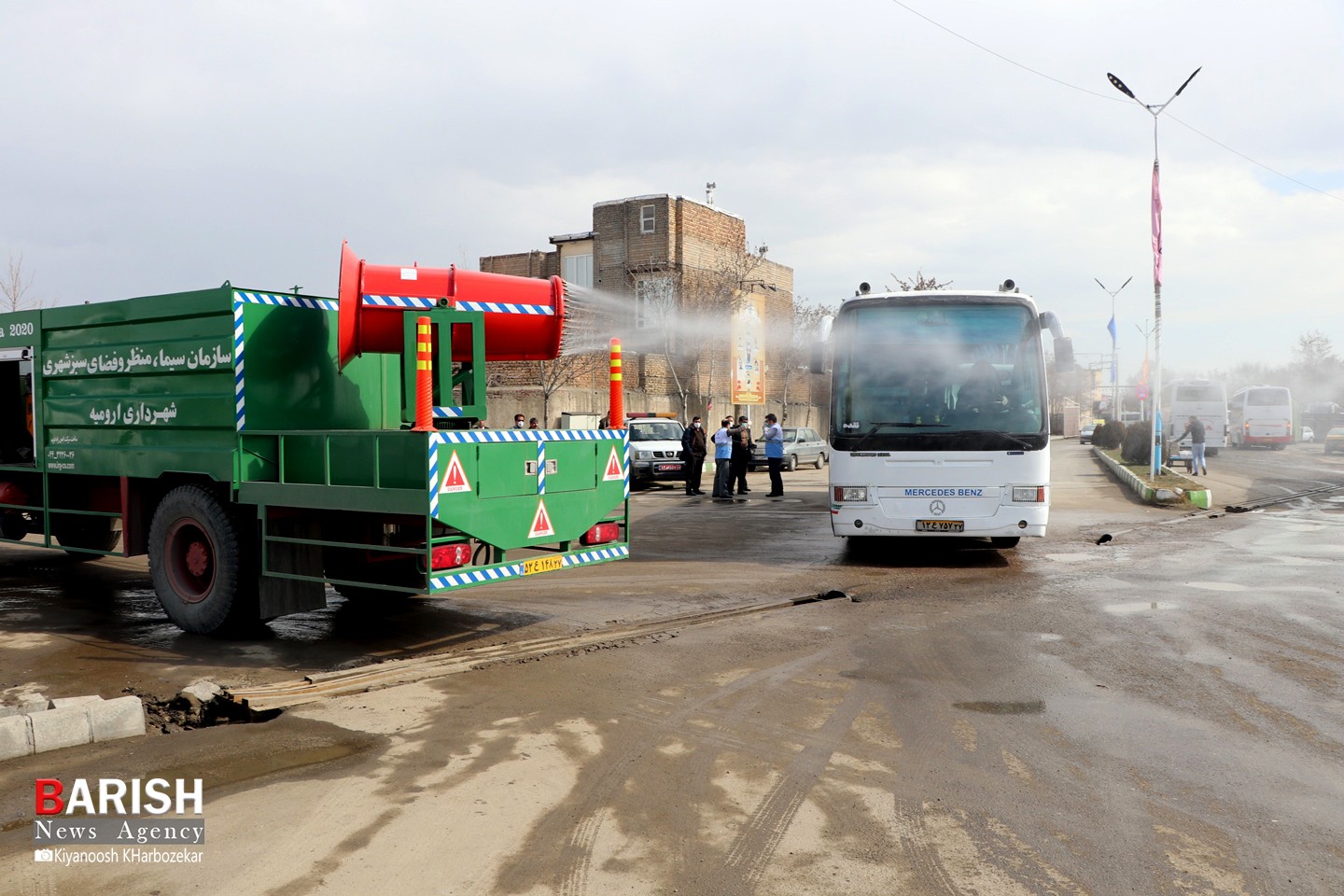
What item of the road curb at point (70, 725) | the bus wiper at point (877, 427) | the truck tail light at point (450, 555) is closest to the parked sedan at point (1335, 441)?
the bus wiper at point (877, 427)

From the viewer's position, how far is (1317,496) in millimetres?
21469

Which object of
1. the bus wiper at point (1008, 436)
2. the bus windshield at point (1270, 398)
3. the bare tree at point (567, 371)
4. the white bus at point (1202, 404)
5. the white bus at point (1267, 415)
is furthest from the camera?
the white bus at point (1267, 415)

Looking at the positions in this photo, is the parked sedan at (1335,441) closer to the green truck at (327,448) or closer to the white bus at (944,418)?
the white bus at (944,418)

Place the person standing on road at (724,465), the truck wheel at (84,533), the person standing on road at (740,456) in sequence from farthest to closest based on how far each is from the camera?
the person standing on road at (740,456) < the person standing on road at (724,465) < the truck wheel at (84,533)

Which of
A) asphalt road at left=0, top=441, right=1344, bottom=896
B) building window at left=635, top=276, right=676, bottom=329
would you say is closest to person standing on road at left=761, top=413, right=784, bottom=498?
asphalt road at left=0, top=441, right=1344, bottom=896

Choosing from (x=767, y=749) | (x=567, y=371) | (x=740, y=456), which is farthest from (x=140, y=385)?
(x=567, y=371)

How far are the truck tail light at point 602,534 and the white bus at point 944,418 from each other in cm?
415

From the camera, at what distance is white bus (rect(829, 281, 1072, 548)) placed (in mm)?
11211

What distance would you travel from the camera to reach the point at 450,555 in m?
6.84

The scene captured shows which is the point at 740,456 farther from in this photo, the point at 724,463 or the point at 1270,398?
the point at 1270,398

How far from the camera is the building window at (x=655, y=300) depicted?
40812 mm

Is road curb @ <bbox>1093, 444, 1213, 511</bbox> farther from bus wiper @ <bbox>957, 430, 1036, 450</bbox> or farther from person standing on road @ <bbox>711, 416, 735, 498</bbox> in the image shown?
bus wiper @ <bbox>957, 430, 1036, 450</bbox>

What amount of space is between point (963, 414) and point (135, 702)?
8.84 m

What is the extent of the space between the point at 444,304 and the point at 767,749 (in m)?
4.21
